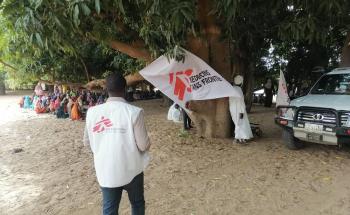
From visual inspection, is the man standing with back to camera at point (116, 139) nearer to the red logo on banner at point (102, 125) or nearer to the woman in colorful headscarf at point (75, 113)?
the red logo on banner at point (102, 125)

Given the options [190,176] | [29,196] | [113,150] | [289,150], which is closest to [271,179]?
[190,176]

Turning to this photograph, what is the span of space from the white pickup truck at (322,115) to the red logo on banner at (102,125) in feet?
14.1

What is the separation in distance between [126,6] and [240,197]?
12.2 feet

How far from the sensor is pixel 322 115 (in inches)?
237

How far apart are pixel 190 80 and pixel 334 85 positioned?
9.61 ft

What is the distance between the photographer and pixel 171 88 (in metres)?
7.08

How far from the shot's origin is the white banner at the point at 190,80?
6992mm

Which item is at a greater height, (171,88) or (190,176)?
(171,88)

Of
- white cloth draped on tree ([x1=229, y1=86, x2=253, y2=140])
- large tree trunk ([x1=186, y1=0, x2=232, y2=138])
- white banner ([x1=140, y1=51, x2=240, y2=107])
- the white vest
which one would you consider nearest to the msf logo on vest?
white banner ([x1=140, y1=51, x2=240, y2=107])

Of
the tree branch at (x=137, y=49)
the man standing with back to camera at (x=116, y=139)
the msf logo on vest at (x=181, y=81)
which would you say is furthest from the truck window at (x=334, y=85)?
the man standing with back to camera at (x=116, y=139)

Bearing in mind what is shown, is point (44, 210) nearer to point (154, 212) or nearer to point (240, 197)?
point (154, 212)

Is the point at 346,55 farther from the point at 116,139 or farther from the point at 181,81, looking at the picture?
the point at 116,139

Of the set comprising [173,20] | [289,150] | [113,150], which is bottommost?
[289,150]

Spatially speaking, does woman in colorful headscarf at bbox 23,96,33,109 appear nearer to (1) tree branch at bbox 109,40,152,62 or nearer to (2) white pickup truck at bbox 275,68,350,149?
(1) tree branch at bbox 109,40,152,62
